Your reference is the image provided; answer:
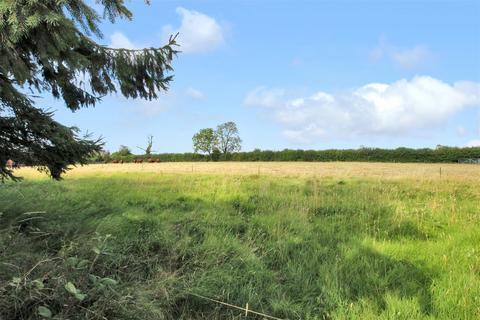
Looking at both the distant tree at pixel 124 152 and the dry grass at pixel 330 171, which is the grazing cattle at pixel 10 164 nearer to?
the dry grass at pixel 330 171

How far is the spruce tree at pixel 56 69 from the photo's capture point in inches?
169

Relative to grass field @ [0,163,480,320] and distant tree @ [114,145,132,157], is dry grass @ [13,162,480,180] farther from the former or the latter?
distant tree @ [114,145,132,157]

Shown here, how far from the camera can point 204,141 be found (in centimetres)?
9225

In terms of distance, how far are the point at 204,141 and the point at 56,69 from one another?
8687 centimetres

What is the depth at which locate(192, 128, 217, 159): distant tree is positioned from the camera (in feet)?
302

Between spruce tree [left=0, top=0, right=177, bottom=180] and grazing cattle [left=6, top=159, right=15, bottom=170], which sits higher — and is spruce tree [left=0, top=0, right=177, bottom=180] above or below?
above

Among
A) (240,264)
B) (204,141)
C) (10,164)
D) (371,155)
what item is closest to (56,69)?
(10,164)

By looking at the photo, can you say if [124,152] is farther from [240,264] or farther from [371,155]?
[240,264]

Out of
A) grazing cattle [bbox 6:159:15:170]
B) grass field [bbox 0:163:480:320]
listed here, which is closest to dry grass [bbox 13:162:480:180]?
grazing cattle [bbox 6:159:15:170]

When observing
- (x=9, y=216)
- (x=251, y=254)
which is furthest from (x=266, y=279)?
(x=9, y=216)

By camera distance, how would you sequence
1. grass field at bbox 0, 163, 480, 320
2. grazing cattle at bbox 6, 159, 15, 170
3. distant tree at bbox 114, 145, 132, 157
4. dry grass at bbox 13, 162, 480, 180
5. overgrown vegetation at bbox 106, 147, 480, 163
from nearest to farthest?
grass field at bbox 0, 163, 480, 320
grazing cattle at bbox 6, 159, 15, 170
dry grass at bbox 13, 162, 480, 180
overgrown vegetation at bbox 106, 147, 480, 163
distant tree at bbox 114, 145, 132, 157

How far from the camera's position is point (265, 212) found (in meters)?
7.93

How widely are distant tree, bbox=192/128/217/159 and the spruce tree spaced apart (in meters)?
85.8

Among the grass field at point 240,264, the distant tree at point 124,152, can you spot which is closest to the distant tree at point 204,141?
the distant tree at point 124,152
